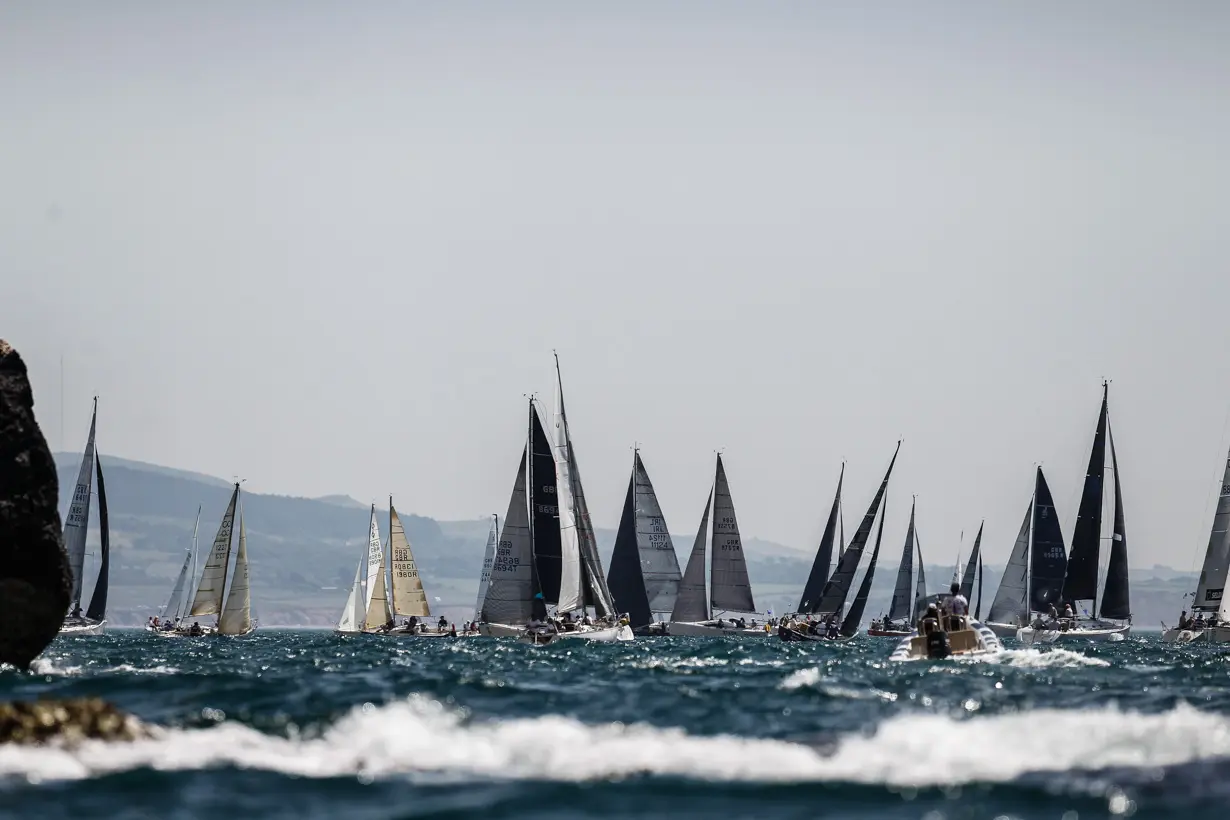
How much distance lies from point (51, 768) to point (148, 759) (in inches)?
47.0

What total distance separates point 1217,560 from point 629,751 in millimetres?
68089

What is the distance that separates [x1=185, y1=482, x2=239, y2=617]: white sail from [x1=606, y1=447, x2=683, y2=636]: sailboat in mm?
22637

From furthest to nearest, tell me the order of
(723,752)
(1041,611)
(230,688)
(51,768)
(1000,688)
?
(1041,611) < (1000,688) < (230,688) < (723,752) < (51,768)

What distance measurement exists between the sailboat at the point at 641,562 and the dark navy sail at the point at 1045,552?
2108 cm

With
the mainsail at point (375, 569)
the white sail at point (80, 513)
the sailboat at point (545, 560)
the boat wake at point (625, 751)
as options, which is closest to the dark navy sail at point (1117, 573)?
the sailboat at point (545, 560)

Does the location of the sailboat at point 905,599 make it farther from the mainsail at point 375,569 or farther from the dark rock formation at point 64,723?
the dark rock formation at point 64,723

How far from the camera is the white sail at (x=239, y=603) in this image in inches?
3654

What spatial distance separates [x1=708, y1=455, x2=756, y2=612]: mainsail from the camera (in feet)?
310

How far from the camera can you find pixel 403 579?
103 m

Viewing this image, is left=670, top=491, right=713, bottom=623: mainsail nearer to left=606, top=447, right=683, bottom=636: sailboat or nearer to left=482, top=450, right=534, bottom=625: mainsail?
left=606, top=447, right=683, bottom=636: sailboat

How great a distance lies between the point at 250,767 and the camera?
1809 cm

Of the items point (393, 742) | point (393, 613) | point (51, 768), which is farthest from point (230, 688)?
point (393, 613)

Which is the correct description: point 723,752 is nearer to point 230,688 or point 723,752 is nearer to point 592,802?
point 592,802

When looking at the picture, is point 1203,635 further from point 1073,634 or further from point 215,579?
point 215,579
